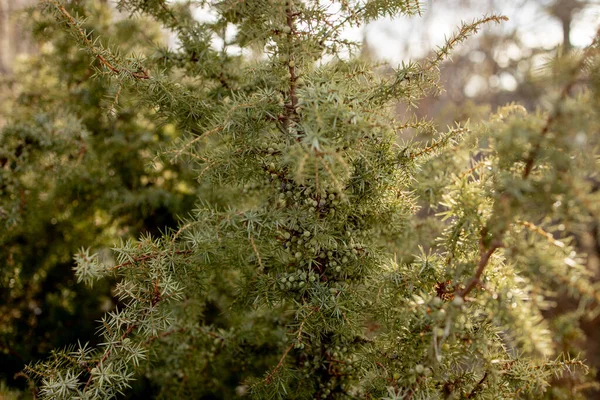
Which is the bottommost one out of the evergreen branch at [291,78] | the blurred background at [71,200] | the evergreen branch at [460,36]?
the blurred background at [71,200]

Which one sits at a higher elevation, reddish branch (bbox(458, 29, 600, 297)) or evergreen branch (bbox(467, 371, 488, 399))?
reddish branch (bbox(458, 29, 600, 297))

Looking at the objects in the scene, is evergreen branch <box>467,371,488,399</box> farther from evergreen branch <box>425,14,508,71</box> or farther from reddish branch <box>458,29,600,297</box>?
evergreen branch <box>425,14,508,71</box>

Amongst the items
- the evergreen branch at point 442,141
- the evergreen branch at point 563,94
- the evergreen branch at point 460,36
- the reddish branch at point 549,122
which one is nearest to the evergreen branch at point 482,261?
the reddish branch at point 549,122

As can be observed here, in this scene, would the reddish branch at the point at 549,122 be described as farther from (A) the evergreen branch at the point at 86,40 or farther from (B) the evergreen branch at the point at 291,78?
(A) the evergreen branch at the point at 86,40

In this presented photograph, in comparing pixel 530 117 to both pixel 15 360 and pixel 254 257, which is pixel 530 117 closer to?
pixel 254 257

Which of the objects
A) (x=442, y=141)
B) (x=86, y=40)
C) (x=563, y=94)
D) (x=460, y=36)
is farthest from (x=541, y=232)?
(x=86, y=40)

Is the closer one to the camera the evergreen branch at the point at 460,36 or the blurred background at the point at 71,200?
the evergreen branch at the point at 460,36

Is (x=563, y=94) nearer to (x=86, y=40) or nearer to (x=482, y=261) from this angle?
(x=482, y=261)

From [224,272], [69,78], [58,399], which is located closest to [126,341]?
[58,399]

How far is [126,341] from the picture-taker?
869 mm

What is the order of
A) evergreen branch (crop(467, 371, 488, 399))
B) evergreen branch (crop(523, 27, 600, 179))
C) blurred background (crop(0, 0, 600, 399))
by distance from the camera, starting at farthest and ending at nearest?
blurred background (crop(0, 0, 600, 399))
evergreen branch (crop(467, 371, 488, 399))
evergreen branch (crop(523, 27, 600, 179))

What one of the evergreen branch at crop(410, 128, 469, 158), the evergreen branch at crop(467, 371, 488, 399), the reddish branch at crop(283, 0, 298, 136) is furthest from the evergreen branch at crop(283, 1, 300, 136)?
the evergreen branch at crop(467, 371, 488, 399)

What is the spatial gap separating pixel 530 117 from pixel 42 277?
7.86ft

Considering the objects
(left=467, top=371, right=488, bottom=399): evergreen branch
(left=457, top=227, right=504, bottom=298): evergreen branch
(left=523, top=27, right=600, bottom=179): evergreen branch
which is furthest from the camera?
(left=467, top=371, right=488, bottom=399): evergreen branch
